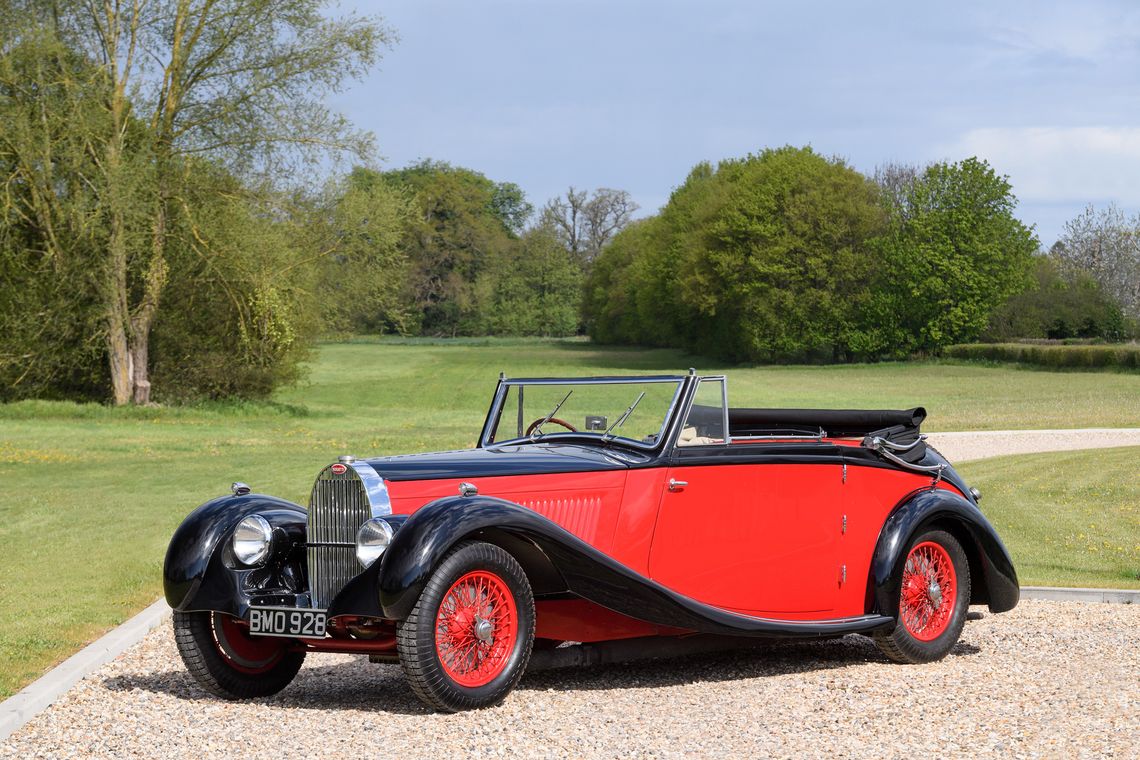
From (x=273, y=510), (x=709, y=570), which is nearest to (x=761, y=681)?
(x=709, y=570)

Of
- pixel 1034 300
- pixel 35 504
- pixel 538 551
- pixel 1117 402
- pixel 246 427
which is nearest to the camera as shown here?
pixel 538 551

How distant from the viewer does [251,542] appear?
6.79 meters

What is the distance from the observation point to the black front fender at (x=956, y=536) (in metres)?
7.73

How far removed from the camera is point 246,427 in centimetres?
3194

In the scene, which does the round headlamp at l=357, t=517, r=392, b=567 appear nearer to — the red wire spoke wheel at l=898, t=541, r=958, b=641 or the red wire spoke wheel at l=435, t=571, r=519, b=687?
the red wire spoke wheel at l=435, t=571, r=519, b=687

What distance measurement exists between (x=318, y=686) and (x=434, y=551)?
6.30 feet

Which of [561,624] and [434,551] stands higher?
[434,551]

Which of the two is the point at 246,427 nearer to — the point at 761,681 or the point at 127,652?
the point at 127,652

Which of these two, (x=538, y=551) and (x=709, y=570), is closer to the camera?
(x=538, y=551)

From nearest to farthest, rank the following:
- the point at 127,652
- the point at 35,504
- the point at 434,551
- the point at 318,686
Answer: the point at 434,551
the point at 318,686
the point at 127,652
the point at 35,504

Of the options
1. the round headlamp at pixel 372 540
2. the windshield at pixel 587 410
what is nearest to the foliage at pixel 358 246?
the windshield at pixel 587 410

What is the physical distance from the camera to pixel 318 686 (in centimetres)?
736

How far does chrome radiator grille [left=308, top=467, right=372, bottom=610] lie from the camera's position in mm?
6516

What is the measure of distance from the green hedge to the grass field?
5.81 feet
